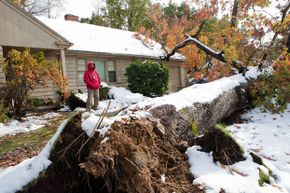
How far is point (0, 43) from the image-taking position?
34.0 feet

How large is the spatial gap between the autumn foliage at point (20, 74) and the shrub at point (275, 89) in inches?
250

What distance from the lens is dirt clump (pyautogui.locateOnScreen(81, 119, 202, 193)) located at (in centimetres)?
255

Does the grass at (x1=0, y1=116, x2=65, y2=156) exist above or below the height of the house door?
below

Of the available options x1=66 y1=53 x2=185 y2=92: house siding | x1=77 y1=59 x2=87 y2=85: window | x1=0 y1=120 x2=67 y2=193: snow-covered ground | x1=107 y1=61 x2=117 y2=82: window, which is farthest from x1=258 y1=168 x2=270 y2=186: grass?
x1=107 y1=61 x2=117 y2=82: window

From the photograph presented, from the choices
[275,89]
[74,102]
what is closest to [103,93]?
[74,102]

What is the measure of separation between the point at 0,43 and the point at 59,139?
8.97m

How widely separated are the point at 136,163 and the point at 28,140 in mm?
3866

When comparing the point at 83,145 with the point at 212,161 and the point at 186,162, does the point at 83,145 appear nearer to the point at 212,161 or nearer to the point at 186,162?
the point at 186,162

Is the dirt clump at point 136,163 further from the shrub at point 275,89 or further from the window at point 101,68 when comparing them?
the window at point 101,68

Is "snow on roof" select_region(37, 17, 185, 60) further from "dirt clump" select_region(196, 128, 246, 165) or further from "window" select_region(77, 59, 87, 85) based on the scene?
"dirt clump" select_region(196, 128, 246, 165)

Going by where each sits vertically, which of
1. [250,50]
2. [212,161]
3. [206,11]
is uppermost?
[206,11]

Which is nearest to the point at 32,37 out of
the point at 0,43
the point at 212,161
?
the point at 0,43

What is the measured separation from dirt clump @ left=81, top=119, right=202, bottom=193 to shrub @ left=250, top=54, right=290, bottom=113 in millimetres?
4635

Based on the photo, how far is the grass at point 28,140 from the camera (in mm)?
5207
